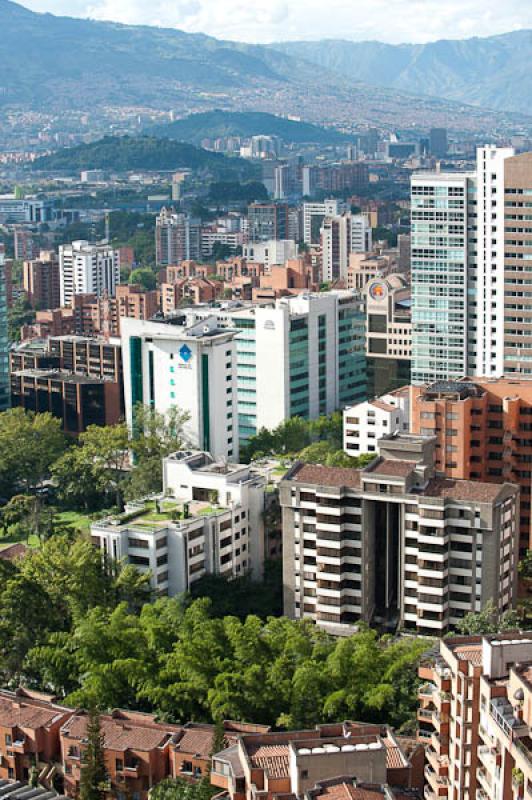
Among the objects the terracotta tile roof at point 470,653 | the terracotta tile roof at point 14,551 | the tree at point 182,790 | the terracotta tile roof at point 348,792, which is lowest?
the terracotta tile roof at point 14,551

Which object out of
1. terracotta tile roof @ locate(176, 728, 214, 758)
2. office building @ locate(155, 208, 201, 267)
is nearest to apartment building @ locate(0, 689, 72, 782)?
terracotta tile roof @ locate(176, 728, 214, 758)

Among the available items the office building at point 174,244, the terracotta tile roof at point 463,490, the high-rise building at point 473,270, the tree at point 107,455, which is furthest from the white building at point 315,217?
the terracotta tile roof at point 463,490

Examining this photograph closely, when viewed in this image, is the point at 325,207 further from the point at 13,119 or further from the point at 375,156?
the point at 13,119

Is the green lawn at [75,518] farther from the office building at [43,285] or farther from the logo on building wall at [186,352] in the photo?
the office building at [43,285]

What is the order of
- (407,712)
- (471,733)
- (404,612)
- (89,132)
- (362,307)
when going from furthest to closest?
1. (89,132)
2. (362,307)
3. (404,612)
4. (407,712)
5. (471,733)

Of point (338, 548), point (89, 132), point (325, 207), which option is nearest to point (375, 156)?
point (89, 132)

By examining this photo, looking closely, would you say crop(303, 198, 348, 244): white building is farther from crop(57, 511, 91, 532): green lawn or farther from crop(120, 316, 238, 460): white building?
crop(57, 511, 91, 532): green lawn
